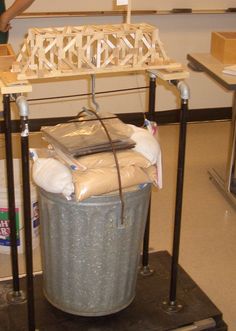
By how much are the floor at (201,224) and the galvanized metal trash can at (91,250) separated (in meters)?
0.55

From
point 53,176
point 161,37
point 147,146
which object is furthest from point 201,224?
point 161,37

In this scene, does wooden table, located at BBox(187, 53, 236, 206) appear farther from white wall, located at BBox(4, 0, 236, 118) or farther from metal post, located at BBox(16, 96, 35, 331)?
metal post, located at BBox(16, 96, 35, 331)

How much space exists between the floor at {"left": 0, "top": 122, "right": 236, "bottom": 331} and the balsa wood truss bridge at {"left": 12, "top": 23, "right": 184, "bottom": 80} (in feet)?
3.36

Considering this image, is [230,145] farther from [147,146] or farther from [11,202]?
[11,202]

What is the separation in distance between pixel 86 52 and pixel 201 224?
1.45m

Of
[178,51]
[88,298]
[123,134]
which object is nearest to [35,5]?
[178,51]

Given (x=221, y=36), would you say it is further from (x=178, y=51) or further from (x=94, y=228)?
(x=94, y=228)

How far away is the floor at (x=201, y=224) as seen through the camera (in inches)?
97.9

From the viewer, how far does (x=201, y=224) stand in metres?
2.98

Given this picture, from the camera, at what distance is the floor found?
2.49m

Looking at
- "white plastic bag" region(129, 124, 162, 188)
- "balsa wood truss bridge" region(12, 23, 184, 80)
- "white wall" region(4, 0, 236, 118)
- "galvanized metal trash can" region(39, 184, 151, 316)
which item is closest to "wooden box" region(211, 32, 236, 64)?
"white wall" region(4, 0, 236, 118)

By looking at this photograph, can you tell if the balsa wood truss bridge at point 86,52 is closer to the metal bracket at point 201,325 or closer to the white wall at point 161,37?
the metal bracket at point 201,325

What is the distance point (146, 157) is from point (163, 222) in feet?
3.87

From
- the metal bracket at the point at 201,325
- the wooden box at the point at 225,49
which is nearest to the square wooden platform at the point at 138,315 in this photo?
the metal bracket at the point at 201,325
